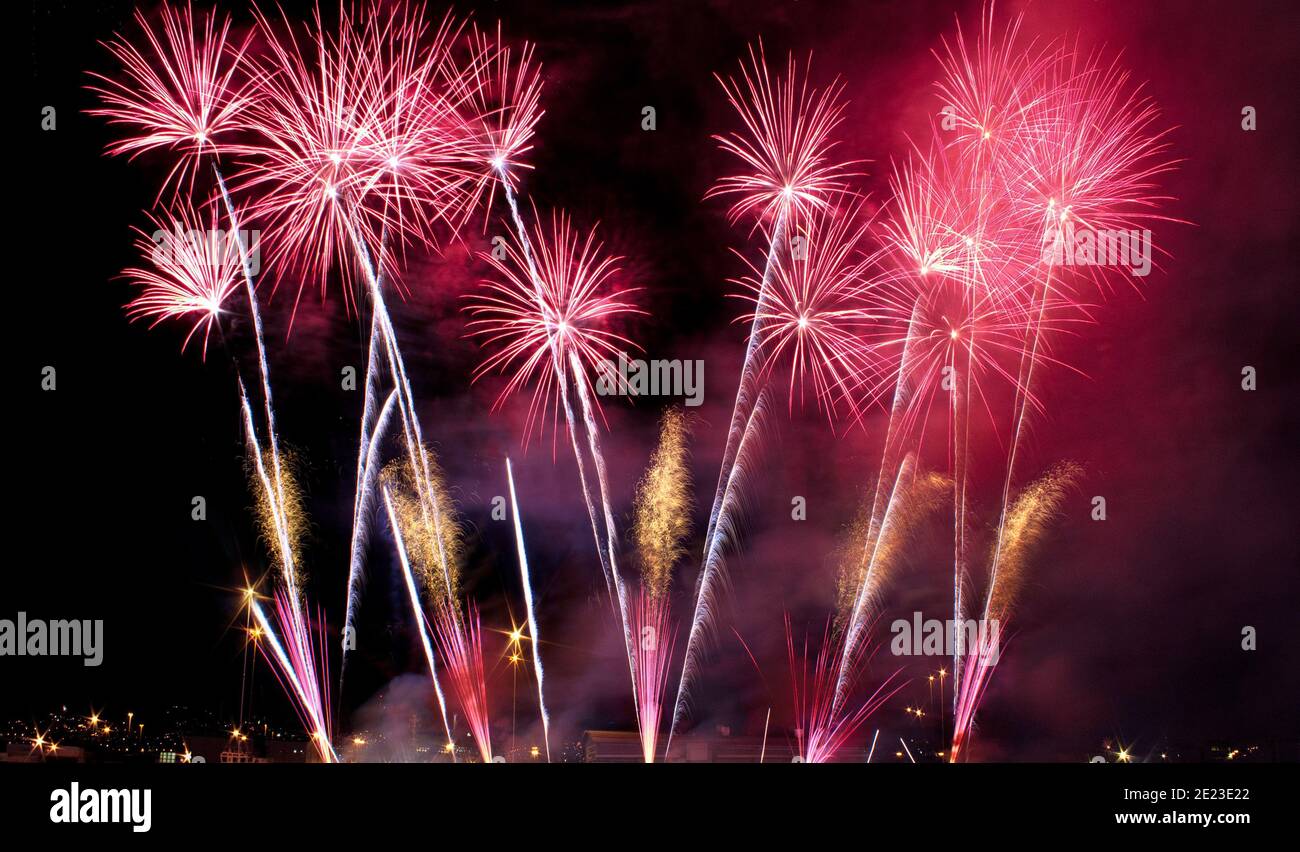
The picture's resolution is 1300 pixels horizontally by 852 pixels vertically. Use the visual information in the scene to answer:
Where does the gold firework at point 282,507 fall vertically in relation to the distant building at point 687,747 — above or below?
above

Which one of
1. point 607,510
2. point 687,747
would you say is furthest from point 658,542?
point 687,747

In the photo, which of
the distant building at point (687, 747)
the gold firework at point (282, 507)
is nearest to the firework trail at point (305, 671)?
the gold firework at point (282, 507)

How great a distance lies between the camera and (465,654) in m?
28.1

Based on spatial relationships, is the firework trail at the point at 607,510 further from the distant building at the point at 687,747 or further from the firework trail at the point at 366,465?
the distant building at the point at 687,747

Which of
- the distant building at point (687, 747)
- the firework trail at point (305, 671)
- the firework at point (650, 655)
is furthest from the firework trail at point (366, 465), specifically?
the distant building at point (687, 747)

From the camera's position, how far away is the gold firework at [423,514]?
78.3 feet

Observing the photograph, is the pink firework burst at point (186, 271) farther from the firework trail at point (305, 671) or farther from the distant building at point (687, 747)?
the distant building at point (687, 747)

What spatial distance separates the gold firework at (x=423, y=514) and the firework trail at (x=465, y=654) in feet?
4.36

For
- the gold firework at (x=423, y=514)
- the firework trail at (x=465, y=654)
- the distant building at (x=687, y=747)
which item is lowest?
the distant building at (x=687, y=747)

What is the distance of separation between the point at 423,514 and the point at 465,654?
5.88 m

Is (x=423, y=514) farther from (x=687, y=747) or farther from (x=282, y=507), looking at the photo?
(x=687, y=747)

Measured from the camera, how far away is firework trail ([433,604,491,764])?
25984 millimetres

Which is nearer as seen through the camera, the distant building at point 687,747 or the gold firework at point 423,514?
the gold firework at point 423,514
